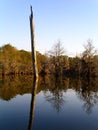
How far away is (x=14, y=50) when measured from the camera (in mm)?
59656

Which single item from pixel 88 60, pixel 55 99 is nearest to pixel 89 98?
pixel 55 99

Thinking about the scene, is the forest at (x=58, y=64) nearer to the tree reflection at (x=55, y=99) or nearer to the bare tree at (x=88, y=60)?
the bare tree at (x=88, y=60)

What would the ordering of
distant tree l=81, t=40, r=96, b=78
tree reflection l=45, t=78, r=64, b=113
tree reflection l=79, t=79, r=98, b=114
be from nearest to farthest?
1. tree reflection l=79, t=79, r=98, b=114
2. tree reflection l=45, t=78, r=64, b=113
3. distant tree l=81, t=40, r=96, b=78

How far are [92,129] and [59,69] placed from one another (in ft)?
152

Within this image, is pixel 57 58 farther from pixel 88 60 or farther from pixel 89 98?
pixel 89 98

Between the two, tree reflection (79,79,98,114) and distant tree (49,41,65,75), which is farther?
distant tree (49,41,65,75)

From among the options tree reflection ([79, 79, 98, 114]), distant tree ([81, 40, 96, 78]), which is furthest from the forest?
tree reflection ([79, 79, 98, 114])

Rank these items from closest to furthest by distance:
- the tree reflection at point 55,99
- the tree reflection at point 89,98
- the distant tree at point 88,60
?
the tree reflection at point 89,98, the tree reflection at point 55,99, the distant tree at point 88,60

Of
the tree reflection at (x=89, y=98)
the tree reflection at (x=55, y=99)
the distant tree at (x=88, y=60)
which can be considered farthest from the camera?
the distant tree at (x=88, y=60)

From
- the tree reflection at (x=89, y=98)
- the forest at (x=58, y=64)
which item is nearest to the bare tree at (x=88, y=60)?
the forest at (x=58, y=64)

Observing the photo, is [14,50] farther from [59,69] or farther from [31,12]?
[31,12]

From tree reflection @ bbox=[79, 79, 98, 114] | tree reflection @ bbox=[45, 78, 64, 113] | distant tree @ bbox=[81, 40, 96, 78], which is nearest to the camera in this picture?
tree reflection @ bbox=[79, 79, 98, 114]

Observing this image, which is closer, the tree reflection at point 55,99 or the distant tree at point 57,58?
the tree reflection at point 55,99

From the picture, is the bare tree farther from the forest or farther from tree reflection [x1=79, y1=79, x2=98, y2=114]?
tree reflection [x1=79, y1=79, x2=98, y2=114]
